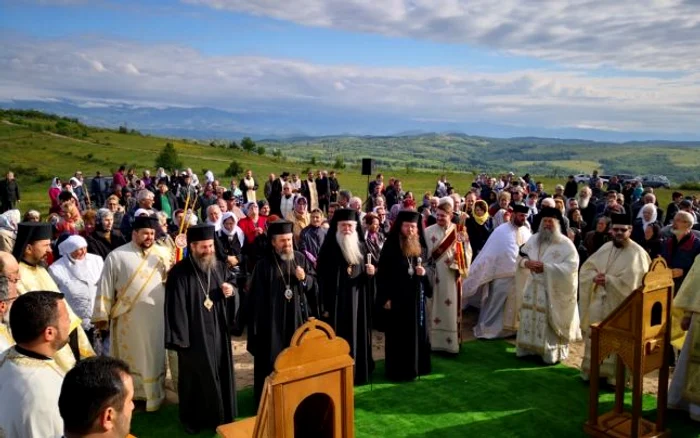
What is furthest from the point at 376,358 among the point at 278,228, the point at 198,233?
the point at 198,233

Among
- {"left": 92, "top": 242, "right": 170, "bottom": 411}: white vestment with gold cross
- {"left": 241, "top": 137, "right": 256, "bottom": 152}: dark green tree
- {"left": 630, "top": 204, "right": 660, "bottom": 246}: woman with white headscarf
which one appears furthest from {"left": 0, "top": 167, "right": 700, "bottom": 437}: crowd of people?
{"left": 241, "top": 137, "right": 256, "bottom": 152}: dark green tree

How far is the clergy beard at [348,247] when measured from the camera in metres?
7.07

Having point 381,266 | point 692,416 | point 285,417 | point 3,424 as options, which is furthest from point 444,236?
point 3,424

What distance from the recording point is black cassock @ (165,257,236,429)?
5.82 metres

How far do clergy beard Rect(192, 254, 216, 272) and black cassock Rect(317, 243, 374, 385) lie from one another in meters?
1.57

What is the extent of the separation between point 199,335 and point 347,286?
196 centimetres

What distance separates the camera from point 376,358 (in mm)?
8219

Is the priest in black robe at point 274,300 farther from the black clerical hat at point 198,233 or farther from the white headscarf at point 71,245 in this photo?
the white headscarf at point 71,245

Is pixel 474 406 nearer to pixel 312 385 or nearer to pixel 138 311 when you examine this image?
pixel 138 311

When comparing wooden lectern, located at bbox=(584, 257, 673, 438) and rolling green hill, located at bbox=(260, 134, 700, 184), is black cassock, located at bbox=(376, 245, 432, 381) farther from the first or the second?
rolling green hill, located at bbox=(260, 134, 700, 184)

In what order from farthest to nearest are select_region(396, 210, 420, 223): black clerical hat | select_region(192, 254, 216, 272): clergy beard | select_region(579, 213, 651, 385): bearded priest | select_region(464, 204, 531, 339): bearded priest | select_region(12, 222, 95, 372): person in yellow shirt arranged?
select_region(464, 204, 531, 339): bearded priest, select_region(396, 210, 420, 223): black clerical hat, select_region(579, 213, 651, 385): bearded priest, select_region(192, 254, 216, 272): clergy beard, select_region(12, 222, 95, 372): person in yellow shirt

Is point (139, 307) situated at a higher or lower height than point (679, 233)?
lower

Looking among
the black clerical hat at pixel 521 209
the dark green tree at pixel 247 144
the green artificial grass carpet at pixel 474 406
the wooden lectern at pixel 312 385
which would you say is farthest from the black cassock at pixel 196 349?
the dark green tree at pixel 247 144

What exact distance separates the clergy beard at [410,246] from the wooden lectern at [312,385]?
4196 millimetres
